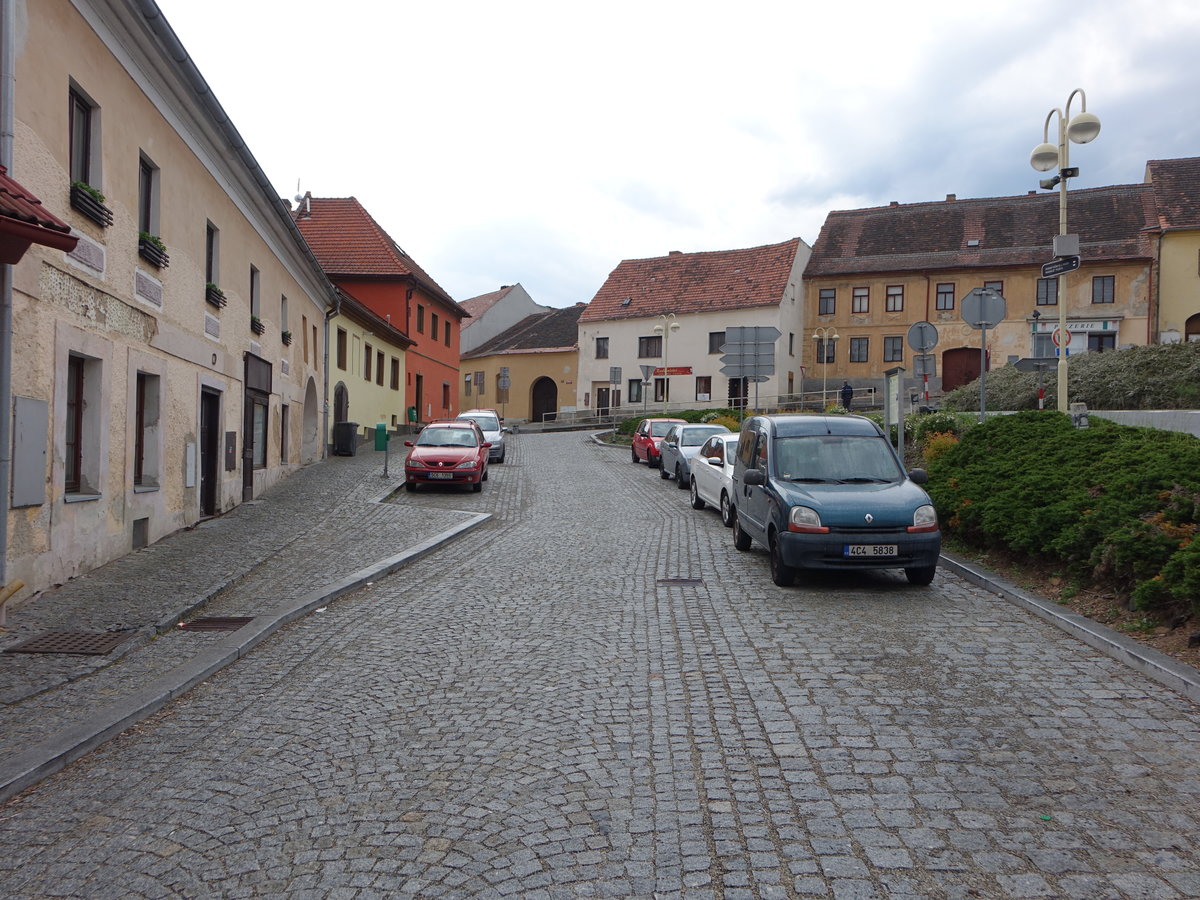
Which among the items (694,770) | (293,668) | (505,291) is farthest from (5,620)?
(505,291)

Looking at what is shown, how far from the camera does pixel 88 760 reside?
5199mm

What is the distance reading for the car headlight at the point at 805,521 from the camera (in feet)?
32.8

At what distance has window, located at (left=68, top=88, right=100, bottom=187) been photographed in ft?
34.4

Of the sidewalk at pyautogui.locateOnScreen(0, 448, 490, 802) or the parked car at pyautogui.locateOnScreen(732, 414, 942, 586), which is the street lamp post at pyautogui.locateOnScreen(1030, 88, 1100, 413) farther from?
the sidewalk at pyautogui.locateOnScreen(0, 448, 490, 802)

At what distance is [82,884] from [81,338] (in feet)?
25.9

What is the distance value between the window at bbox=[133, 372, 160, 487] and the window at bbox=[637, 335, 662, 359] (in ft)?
154

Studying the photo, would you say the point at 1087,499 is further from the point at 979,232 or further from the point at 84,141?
the point at 979,232

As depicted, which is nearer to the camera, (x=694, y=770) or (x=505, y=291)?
(x=694, y=770)

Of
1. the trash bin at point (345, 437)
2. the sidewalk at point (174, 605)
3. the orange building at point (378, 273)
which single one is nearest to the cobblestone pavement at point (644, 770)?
the sidewalk at point (174, 605)

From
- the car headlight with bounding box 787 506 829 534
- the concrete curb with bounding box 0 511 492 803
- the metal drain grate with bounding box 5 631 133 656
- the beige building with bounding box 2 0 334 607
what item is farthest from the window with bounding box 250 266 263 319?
the car headlight with bounding box 787 506 829 534

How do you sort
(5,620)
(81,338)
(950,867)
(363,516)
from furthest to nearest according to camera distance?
(363,516) < (81,338) < (5,620) < (950,867)

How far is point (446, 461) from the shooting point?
21750 mm

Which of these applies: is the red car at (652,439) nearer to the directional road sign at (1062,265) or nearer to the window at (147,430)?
the directional road sign at (1062,265)

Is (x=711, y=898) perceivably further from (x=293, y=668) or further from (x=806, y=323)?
(x=806, y=323)
